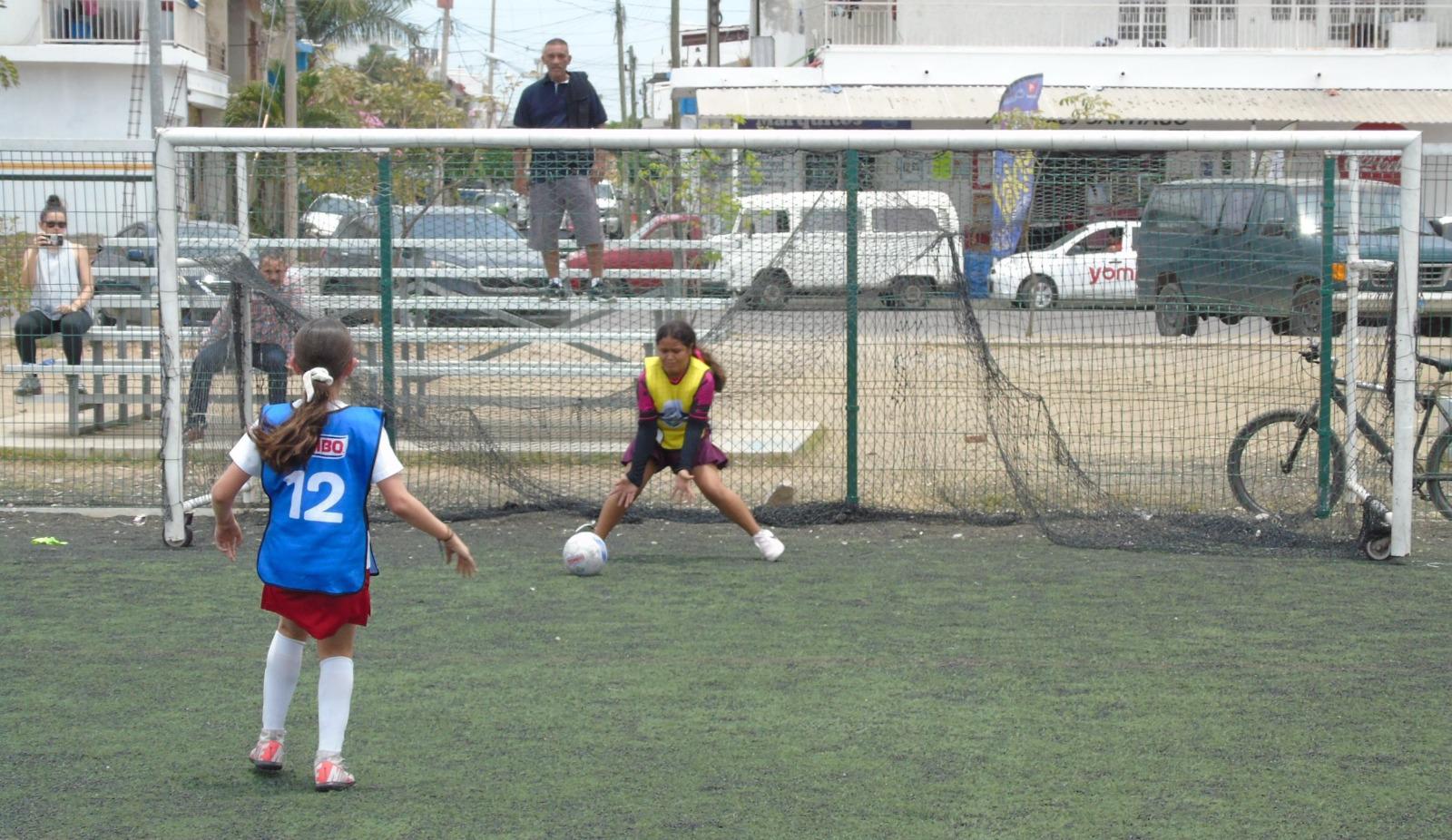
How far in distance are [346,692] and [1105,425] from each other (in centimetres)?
610

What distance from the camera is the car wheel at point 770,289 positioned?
9.42 m

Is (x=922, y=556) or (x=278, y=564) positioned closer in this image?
(x=278, y=564)

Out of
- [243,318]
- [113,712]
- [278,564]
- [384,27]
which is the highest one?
[384,27]

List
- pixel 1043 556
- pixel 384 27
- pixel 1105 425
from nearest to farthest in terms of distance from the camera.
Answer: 1. pixel 1043 556
2. pixel 1105 425
3. pixel 384 27

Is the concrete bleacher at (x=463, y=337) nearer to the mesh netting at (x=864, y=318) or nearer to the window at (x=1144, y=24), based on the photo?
the mesh netting at (x=864, y=318)

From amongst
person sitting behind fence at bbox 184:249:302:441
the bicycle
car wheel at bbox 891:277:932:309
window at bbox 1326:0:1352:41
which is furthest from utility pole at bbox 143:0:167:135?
window at bbox 1326:0:1352:41

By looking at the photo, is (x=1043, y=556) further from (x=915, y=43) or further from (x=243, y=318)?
(x=915, y=43)

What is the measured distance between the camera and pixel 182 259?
32.0ft

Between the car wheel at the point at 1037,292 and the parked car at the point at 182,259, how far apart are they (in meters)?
4.76

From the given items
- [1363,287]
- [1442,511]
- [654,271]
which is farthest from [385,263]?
[1442,511]

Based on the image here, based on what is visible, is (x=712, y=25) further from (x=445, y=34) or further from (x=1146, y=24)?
(x=445, y=34)

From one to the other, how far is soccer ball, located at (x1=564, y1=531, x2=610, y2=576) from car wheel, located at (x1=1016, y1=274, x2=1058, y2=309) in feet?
9.93

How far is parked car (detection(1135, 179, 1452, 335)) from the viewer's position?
8.80m

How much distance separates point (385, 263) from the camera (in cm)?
906
